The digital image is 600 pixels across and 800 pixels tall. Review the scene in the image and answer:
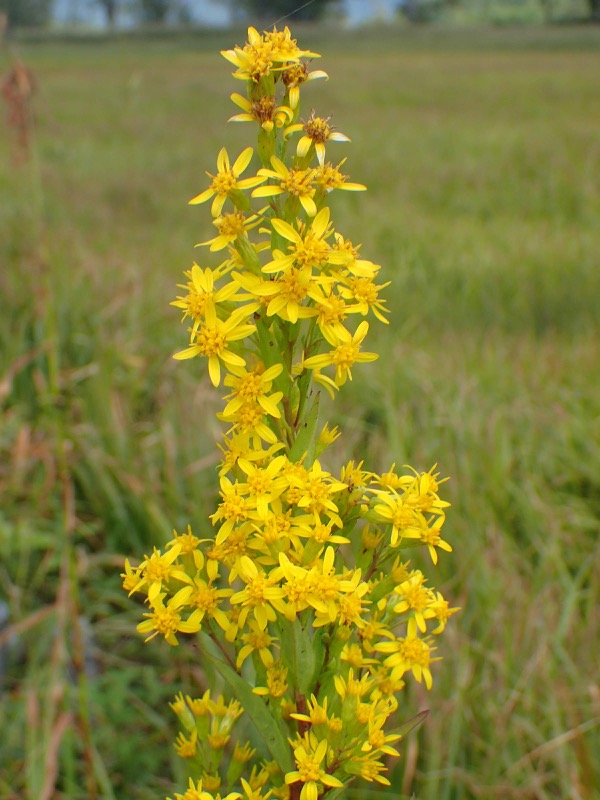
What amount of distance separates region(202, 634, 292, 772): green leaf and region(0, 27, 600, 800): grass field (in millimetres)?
1151

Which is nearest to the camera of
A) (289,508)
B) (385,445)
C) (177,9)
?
(289,508)

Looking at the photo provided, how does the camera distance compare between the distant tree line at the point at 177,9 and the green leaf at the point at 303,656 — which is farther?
the distant tree line at the point at 177,9

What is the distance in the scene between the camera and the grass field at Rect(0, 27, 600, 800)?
2400 mm

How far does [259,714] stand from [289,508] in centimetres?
25

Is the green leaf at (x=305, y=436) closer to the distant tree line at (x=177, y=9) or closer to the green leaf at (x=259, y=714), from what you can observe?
the green leaf at (x=259, y=714)

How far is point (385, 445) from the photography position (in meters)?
3.52

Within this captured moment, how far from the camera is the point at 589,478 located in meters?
3.54

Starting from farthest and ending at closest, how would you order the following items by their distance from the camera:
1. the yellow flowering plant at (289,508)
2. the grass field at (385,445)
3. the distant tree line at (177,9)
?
the distant tree line at (177,9) < the grass field at (385,445) < the yellow flowering plant at (289,508)

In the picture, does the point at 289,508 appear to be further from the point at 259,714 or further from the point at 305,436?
the point at 259,714

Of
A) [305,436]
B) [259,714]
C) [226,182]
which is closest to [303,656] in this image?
[259,714]

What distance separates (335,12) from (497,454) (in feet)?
147

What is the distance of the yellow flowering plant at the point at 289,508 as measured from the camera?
913 mm

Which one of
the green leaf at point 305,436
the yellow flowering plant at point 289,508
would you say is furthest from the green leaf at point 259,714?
the green leaf at point 305,436

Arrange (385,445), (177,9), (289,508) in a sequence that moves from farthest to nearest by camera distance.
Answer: (177,9) → (385,445) → (289,508)
